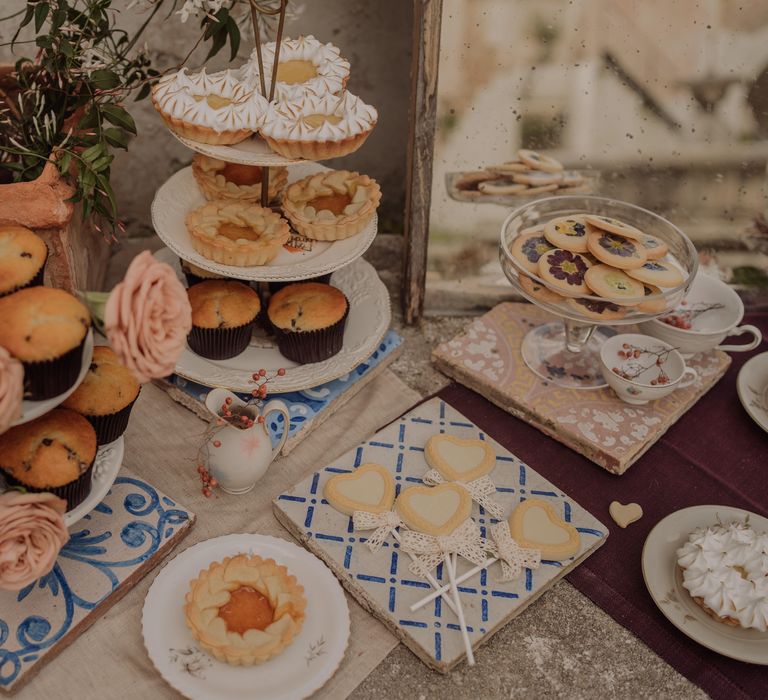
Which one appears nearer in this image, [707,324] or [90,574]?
[90,574]

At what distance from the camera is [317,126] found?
139cm

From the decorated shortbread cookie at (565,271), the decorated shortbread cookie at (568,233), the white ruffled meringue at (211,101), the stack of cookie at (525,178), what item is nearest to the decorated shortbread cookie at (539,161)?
the stack of cookie at (525,178)

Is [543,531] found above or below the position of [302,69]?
below

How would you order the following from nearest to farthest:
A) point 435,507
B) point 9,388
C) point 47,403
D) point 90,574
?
1. point 9,388
2. point 47,403
3. point 90,574
4. point 435,507

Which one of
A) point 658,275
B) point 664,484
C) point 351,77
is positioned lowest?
point 664,484

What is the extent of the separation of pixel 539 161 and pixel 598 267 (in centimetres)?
37

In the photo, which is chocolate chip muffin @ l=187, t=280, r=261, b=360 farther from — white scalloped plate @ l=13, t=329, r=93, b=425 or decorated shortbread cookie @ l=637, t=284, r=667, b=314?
decorated shortbread cookie @ l=637, t=284, r=667, b=314

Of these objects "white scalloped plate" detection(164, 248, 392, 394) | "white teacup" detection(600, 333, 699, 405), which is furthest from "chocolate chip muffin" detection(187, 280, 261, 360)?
"white teacup" detection(600, 333, 699, 405)

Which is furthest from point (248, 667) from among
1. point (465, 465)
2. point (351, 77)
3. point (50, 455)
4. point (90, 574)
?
point (351, 77)

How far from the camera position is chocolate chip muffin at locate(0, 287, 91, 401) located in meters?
1.02

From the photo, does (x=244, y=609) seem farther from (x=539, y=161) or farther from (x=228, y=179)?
(x=539, y=161)

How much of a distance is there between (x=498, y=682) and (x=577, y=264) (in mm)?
773

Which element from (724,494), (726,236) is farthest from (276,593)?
(726,236)

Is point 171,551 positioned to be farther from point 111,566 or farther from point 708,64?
point 708,64
